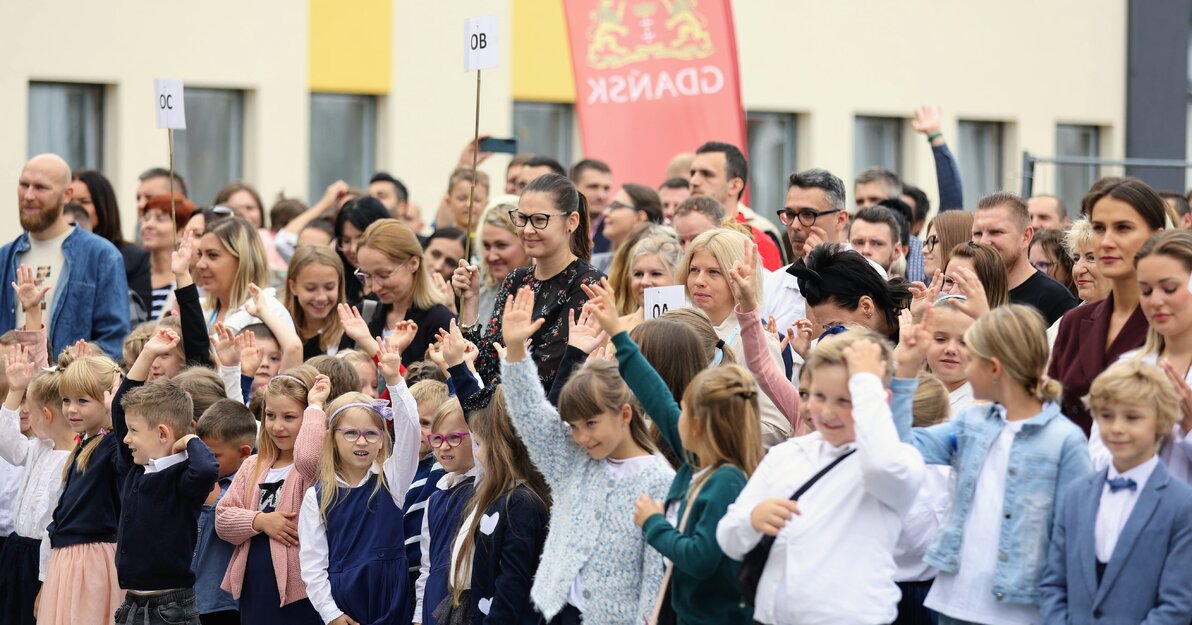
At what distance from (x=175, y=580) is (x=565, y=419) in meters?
2.29

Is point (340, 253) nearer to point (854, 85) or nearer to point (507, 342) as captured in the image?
point (507, 342)

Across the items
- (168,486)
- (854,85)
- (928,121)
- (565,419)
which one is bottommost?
(168,486)

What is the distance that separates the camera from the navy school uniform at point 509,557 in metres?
5.55

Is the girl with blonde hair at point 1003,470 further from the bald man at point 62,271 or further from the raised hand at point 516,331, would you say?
the bald man at point 62,271

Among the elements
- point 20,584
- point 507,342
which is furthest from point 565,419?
point 20,584

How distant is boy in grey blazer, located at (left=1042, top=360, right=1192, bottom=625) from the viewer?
4.34 metres

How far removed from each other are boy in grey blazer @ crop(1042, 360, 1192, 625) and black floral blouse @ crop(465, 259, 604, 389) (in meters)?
2.37

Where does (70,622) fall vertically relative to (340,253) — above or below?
below

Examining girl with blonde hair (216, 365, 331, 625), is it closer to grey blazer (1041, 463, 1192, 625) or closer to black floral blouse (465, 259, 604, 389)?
black floral blouse (465, 259, 604, 389)

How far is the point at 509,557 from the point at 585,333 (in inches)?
32.6

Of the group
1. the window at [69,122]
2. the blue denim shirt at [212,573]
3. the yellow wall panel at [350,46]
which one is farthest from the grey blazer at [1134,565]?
the yellow wall panel at [350,46]

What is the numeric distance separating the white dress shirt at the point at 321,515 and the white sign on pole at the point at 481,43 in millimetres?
2049

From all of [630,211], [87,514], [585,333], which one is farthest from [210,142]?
[585,333]

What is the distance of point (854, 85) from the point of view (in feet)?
61.6
